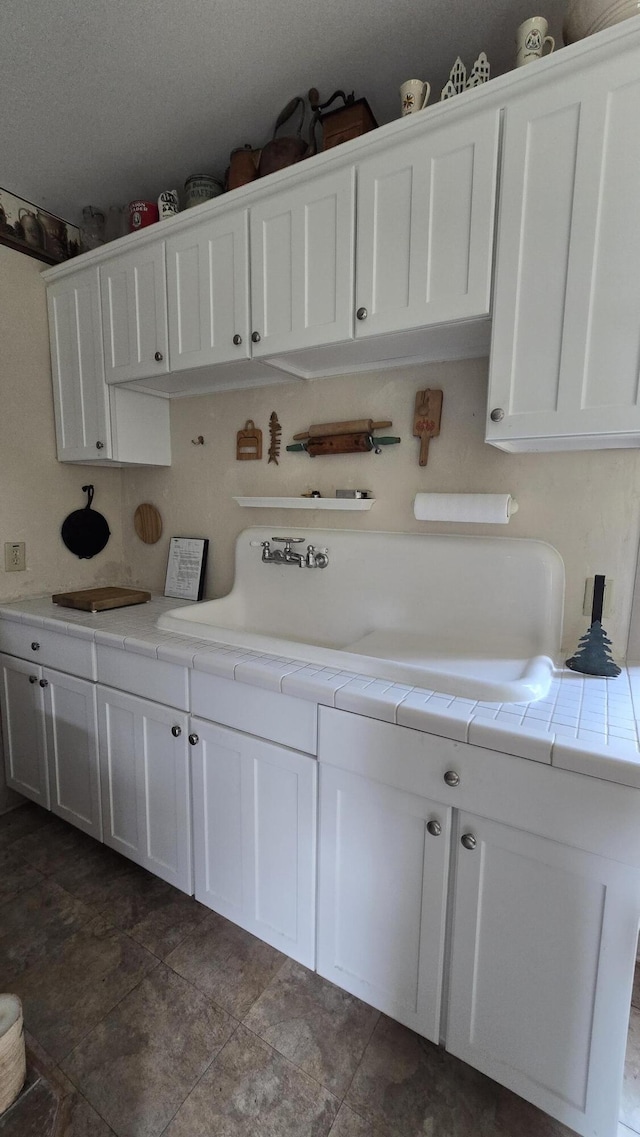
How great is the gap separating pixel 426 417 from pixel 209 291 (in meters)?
0.82

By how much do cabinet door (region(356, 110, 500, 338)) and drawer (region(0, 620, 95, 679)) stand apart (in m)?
1.38

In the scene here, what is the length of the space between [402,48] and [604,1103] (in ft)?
7.97

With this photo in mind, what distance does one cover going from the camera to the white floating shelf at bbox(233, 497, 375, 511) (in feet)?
5.23

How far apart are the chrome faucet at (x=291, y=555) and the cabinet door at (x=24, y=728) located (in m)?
0.98

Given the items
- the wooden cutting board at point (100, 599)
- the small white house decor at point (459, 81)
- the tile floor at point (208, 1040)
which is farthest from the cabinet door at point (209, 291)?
the tile floor at point (208, 1040)

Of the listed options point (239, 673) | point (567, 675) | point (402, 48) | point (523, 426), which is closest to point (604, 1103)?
point (567, 675)

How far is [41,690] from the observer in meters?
1.83

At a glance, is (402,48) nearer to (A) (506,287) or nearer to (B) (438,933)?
(A) (506,287)

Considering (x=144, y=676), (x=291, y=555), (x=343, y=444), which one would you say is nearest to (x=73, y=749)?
(x=144, y=676)

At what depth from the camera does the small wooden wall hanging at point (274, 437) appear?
1832 millimetres

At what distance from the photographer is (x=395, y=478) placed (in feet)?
5.24

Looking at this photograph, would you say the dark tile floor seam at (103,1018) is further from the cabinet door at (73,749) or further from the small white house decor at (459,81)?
the small white house decor at (459,81)

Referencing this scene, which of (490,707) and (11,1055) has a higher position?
(490,707)

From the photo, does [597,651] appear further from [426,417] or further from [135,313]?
[135,313]
